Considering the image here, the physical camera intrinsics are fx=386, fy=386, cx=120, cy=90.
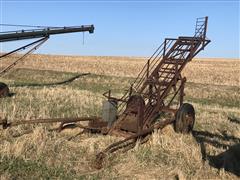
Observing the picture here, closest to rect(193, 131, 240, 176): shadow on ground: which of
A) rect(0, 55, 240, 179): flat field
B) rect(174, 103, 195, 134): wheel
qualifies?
rect(0, 55, 240, 179): flat field

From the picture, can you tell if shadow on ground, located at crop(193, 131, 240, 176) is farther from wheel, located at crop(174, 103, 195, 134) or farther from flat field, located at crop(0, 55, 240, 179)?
wheel, located at crop(174, 103, 195, 134)

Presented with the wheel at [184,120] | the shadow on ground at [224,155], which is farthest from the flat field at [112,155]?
the wheel at [184,120]

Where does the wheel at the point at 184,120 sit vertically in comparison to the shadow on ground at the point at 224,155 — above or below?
above

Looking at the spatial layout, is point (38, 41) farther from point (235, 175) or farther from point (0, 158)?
point (235, 175)

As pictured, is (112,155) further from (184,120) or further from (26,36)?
(26,36)

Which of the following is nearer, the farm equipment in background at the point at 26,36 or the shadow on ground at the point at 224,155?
the shadow on ground at the point at 224,155

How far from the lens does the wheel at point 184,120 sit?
12.3 m

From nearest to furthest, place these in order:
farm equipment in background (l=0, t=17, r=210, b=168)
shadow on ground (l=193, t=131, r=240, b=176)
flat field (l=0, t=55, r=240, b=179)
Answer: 1. flat field (l=0, t=55, r=240, b=179)
2. shadow on ground (l=193, t=131, r=240, b=176)
3. farm equipment in background (l=0, t=17, r=210, b=168)

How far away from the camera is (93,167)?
8.39m

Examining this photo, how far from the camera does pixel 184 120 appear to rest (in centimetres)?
1245

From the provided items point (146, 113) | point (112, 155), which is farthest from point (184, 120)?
point (112, 155)

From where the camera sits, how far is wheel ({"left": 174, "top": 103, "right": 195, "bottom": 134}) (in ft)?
40.5

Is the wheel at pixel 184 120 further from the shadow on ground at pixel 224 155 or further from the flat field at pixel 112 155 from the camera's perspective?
the shadow on ground at pixel 224 155

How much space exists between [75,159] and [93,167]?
63 cm
